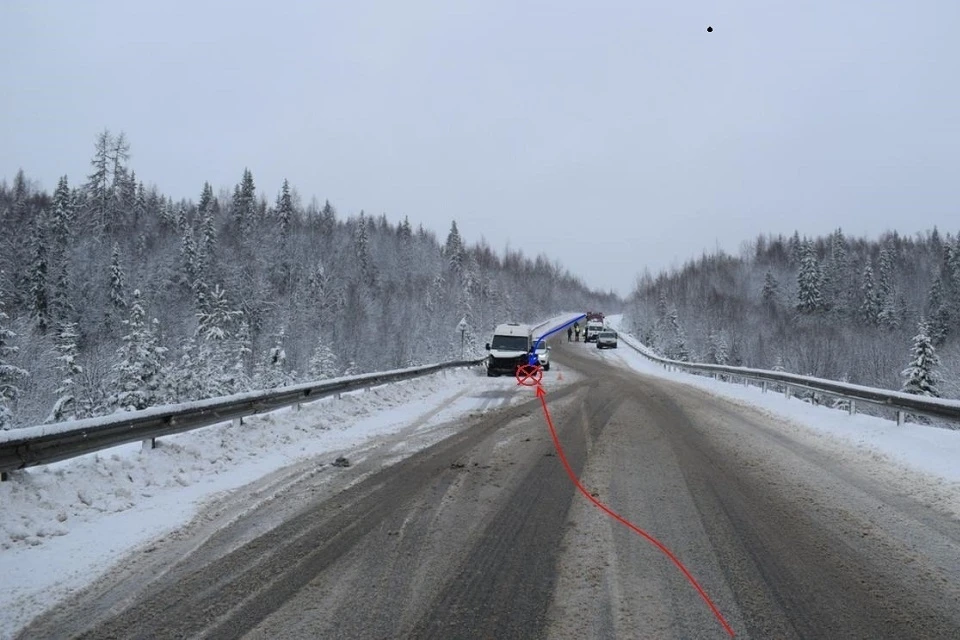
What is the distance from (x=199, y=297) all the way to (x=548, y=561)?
6769 centimetres

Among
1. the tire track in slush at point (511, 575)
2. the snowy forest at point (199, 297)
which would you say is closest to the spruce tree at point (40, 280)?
the snowy forest at point (199, 297)

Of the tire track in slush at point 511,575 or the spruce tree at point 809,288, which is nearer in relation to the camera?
the tire track in slush at point 511,575

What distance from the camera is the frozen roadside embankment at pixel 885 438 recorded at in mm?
8062

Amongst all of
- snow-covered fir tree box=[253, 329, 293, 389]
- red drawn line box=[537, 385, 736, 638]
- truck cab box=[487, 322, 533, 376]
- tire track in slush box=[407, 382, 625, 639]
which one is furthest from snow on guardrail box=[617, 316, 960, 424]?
snow-covered fir tree box=[253, 329, 293, 389]

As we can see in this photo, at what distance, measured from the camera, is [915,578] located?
458 cm

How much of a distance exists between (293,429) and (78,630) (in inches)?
293

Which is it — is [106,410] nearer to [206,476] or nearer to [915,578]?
[206,476]

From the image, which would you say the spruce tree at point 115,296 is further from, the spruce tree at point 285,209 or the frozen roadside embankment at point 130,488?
the frozen roadside embankment at point 130,488

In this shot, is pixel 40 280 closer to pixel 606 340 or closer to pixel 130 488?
pixel 606 340

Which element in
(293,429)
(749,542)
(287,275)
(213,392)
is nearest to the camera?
(749,542)

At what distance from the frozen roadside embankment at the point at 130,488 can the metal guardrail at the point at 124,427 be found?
18 centimetres

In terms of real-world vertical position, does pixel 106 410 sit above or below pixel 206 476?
below

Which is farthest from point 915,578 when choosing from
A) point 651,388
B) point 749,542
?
point 651,388

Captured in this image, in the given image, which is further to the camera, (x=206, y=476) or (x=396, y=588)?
(x=206, y=476)
